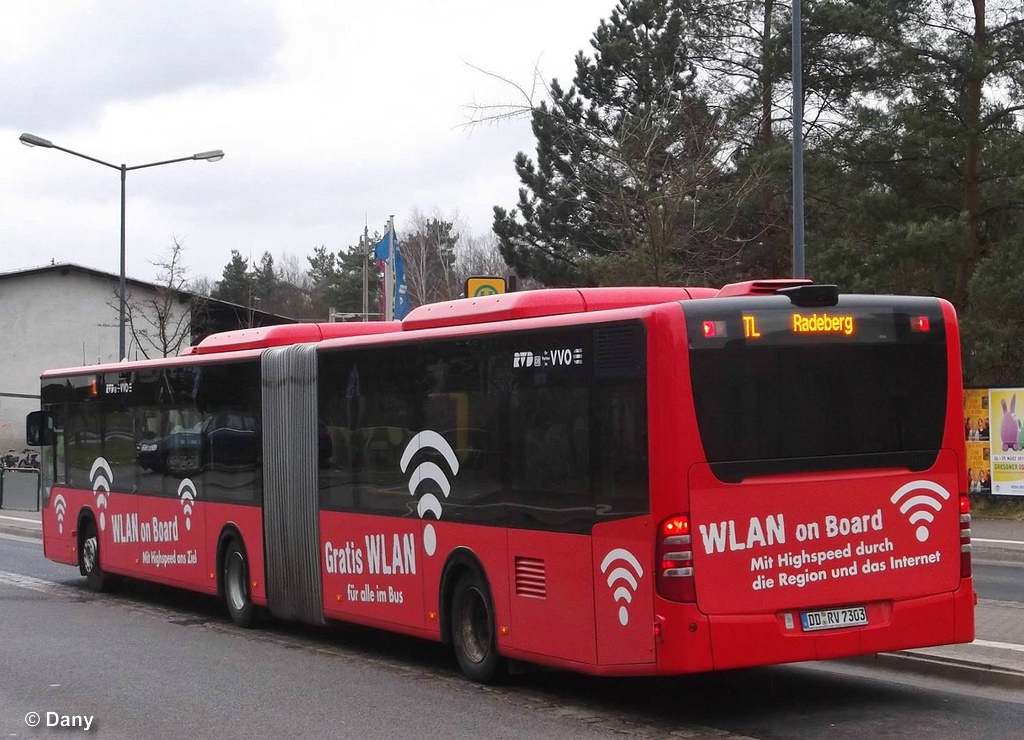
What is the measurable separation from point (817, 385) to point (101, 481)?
41.2ft

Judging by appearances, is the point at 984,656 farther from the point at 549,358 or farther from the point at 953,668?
the point at 549,358

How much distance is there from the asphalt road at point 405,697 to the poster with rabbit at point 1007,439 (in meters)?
14.6

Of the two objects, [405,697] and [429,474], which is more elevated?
[429,474]

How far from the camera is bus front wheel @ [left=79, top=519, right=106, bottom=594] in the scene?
64.1ft

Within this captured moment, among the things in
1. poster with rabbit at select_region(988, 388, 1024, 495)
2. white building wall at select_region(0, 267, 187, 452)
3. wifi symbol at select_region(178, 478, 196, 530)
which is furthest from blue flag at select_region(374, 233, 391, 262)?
white building wall at select_region(0, 267, 187, 452)

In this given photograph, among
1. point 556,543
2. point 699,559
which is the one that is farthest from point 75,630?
point 699,559

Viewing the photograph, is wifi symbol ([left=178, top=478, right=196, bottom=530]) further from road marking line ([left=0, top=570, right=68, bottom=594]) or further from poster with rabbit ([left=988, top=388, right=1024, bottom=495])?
poster with rabbit ([left=988, top=388, right=1024, bottom=495])

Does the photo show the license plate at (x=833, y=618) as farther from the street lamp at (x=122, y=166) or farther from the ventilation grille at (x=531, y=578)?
the street lamp at (x=122, y=166)

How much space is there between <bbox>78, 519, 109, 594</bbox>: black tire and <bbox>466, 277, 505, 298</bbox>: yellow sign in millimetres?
6082

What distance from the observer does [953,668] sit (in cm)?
1032

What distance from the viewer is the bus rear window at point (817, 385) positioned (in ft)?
29.5

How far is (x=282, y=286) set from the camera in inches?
5148

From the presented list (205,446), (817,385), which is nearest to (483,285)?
(205,446)

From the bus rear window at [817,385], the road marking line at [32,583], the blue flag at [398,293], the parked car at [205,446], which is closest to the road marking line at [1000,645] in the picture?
the bus rear window at [817,385]
